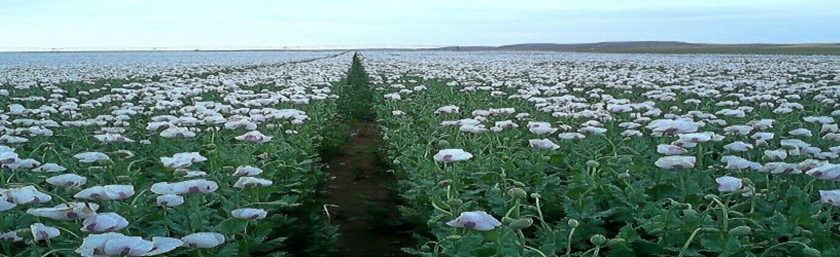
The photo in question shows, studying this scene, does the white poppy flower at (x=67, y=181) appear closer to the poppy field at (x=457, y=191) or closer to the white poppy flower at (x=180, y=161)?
the poppy field at (x=457, y=191)

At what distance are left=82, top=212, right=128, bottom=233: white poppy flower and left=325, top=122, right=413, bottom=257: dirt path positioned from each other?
1883mm

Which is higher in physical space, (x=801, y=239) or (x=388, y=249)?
(x=801, y=239)

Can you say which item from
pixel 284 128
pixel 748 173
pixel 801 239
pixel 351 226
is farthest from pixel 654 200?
pixel 284 128

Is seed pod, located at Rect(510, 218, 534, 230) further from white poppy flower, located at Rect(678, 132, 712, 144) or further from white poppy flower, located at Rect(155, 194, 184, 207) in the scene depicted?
white poppy flower, located at Rect(678, 132, 712, 144)

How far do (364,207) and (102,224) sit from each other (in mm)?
3174

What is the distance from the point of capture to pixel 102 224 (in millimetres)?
2779

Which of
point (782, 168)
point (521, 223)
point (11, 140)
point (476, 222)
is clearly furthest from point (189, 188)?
point (782, 168)

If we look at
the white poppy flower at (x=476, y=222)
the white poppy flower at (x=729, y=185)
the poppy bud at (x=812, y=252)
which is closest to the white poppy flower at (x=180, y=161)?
the white poppy flower at (x=476, y=222)

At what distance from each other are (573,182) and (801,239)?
1260mm

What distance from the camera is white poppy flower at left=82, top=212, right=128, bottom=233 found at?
277 cm

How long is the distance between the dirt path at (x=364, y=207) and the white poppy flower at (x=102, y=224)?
188 centimetres

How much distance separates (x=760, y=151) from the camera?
5.19m

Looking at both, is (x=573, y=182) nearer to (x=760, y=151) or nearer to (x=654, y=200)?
(x=654, y=200)

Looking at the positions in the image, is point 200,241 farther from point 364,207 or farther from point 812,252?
point 364,207
